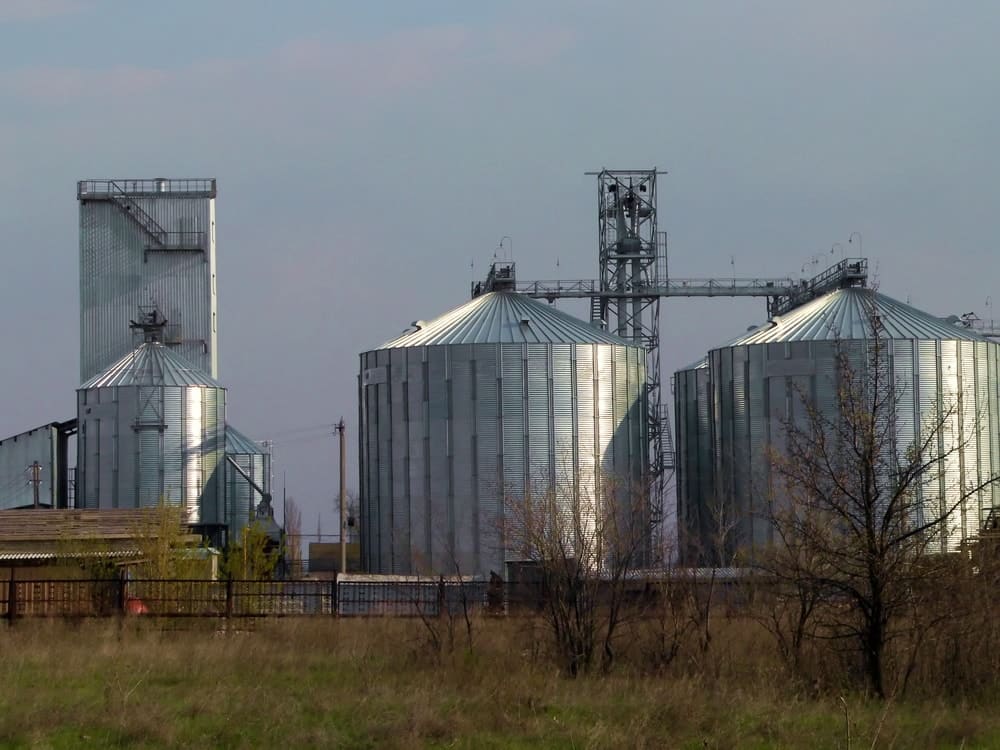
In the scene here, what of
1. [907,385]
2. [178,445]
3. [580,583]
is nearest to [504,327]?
[907,385]

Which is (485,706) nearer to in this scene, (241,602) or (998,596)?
(998,596)

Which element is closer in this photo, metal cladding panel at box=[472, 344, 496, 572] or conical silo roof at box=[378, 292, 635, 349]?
metal cladding panel at box=[472, 344, 496, 572]

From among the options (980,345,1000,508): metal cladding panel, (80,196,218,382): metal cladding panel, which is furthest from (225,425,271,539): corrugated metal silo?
(980,345,1000,508): metal cladding panel

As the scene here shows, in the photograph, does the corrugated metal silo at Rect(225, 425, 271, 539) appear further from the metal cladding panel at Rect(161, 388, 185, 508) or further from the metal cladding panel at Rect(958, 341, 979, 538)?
the metal cladding panel at Rect(958, 341, 979, 538)

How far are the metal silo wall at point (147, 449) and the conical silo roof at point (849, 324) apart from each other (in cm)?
2630

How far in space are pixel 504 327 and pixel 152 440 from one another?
19209 millimetres

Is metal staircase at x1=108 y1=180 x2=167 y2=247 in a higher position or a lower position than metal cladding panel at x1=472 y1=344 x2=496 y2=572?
higher

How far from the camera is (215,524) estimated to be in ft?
241

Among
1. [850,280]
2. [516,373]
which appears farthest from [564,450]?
[850,280]

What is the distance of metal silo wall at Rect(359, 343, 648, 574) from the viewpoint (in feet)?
197

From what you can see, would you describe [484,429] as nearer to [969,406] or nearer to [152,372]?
[969,406]

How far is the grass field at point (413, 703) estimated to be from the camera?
20.3 m

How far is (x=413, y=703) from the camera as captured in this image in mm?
22469

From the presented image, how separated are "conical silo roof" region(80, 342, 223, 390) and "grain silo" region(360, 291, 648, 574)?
13.5m
